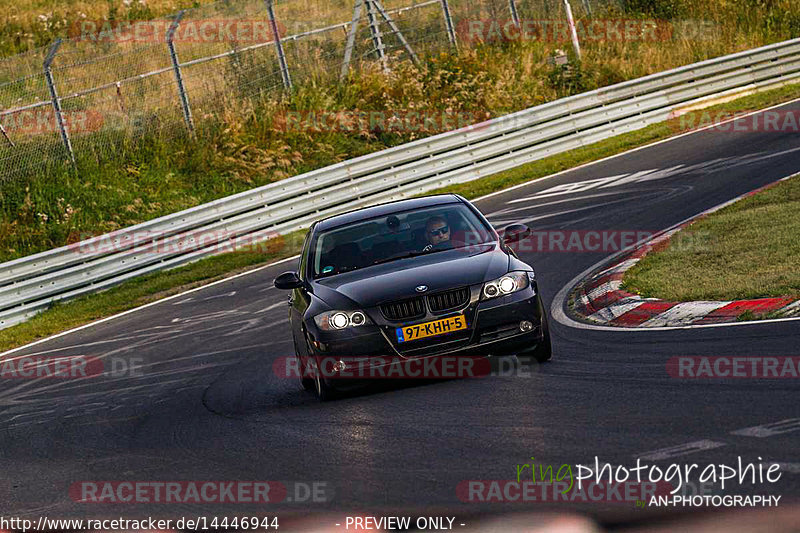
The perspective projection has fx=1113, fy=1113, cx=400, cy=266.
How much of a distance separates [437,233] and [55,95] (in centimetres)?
1664

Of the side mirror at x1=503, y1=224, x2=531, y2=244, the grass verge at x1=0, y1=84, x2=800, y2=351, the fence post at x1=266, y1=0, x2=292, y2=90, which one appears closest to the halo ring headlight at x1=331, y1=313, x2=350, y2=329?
the side mirror at x1=503, y1=224, x2=531, y2=244

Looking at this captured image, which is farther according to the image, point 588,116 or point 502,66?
point 502,66

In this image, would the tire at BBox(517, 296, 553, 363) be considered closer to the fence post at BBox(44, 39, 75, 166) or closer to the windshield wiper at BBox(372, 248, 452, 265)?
the windshield wiper at BBox(372, 248, 452, 265)

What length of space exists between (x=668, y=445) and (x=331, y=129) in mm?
23845

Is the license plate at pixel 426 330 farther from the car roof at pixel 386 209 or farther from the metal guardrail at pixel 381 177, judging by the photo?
the metal guardrail at pixel 381 177

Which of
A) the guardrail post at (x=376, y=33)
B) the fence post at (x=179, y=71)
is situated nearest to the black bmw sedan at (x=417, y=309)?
the fence post at (x=179, y=71)

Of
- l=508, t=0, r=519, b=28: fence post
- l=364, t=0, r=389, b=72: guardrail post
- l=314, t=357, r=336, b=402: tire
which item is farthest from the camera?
l=508, t=0, r=519, b=28: fence post

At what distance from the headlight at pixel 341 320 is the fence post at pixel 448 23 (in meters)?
24.3

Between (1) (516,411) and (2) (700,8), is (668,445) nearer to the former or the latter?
(1) (516,411)

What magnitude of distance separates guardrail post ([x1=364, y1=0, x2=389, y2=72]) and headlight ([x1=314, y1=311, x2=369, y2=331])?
2241 centimetres

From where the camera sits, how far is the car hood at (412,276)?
854 centimetres

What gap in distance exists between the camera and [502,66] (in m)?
32.2

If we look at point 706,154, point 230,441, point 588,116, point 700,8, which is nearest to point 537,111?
point 588,116

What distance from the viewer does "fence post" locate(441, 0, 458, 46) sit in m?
31.7
